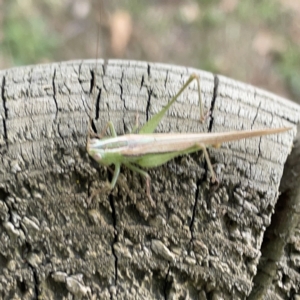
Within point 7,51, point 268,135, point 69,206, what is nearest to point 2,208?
point 69,206

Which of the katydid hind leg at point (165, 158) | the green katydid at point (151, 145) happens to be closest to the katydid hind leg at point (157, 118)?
the green katydid at point (151, 145)

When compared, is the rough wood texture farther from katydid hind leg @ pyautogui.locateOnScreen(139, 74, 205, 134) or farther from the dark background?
the dark background

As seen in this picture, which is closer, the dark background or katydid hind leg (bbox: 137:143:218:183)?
katydid hind leg (bbox: 137:143:218:183)

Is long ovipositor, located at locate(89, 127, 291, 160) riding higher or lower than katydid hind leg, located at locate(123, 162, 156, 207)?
higher

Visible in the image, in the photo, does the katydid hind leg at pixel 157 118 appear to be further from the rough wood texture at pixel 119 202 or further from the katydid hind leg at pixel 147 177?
the katydid hind leg at pixel 147 177

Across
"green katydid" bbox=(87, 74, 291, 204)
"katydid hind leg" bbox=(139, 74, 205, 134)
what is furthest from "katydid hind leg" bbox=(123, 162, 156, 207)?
"katydid hind leg" bbox=(139, 74, 205, 134)

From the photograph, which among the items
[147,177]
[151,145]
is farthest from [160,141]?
[147,177]

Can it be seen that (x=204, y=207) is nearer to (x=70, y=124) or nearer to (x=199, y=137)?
(x=199, y=137)
